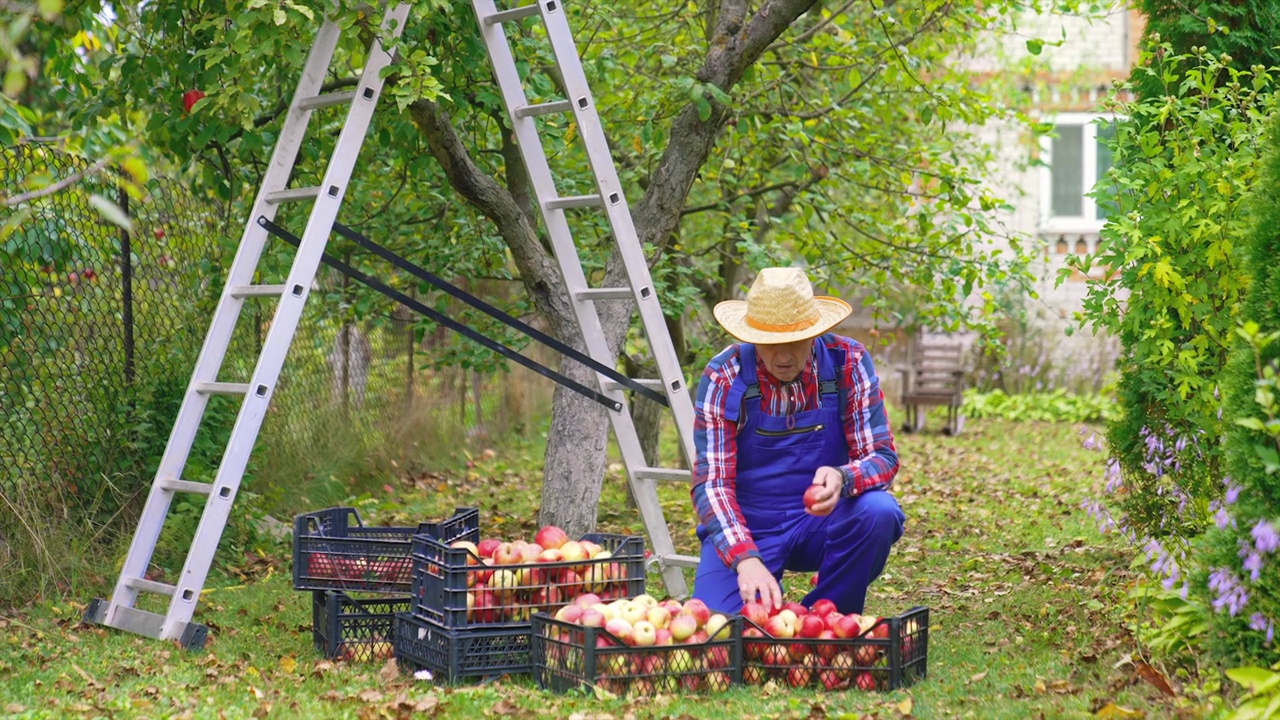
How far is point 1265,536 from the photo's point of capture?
321 centimetres

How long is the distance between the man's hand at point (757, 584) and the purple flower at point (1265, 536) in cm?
155

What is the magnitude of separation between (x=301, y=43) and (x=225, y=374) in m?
2.72

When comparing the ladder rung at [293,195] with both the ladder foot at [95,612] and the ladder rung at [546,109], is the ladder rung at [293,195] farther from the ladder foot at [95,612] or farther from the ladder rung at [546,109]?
the ladder foot at [95,612]

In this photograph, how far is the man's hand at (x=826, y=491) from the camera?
433 centimetres

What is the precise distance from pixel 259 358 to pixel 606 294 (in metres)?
1.43

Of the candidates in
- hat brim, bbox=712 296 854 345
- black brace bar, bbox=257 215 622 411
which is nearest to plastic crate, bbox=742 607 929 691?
hat brim, bbox=712 296 854 345

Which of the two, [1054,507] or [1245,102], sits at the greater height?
[1245,102]

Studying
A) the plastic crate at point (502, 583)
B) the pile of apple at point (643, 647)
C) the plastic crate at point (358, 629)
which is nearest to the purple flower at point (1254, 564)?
the pile of apple at point (643, 647)

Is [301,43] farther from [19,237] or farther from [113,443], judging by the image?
[113,443]

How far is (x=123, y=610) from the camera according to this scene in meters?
4.89

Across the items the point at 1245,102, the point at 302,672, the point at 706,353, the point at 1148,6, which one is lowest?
the point at 302,672

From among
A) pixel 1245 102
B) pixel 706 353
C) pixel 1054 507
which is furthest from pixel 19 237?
pixel 1054 507

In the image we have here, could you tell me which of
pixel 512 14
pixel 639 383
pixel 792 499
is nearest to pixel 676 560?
pixel 639 383

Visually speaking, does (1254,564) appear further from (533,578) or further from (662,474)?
(662,474)
